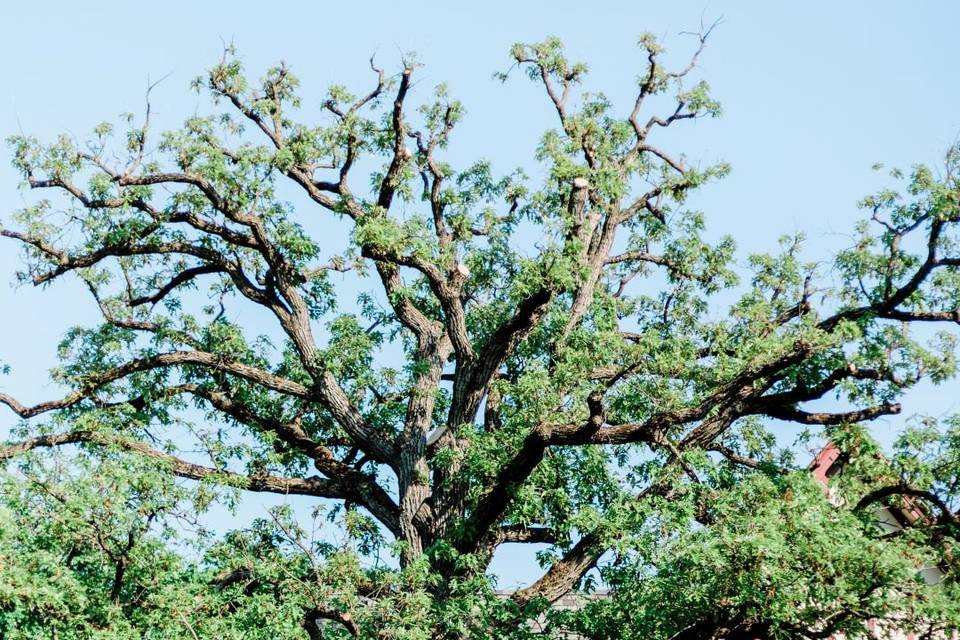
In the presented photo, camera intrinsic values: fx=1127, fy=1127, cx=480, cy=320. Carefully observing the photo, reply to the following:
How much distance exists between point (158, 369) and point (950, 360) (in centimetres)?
1325

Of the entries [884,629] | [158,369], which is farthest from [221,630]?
[884,629]

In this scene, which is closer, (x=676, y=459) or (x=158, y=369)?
(x=676, y=459)

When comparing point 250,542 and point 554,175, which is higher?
point 554,175

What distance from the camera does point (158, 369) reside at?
19875mm

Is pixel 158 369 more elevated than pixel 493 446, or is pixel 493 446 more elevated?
pixel 158 369

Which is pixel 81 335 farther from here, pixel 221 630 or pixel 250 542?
pixel 221 630

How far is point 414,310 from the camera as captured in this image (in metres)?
20.2

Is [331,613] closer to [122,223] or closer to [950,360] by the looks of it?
[122,223]

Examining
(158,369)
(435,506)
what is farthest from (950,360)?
(158,369)

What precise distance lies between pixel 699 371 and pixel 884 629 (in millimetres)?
5784

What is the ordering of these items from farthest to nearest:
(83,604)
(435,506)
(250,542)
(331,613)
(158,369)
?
(158,369), (435,506), (250,542), (331,613), (83,604)

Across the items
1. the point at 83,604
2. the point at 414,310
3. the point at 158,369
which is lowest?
the point at 83,604

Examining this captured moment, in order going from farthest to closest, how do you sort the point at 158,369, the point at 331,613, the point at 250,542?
the point at 158,369 → the point at 250,542 → the point at 331,613

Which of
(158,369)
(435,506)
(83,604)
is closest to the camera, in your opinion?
(83,604)
